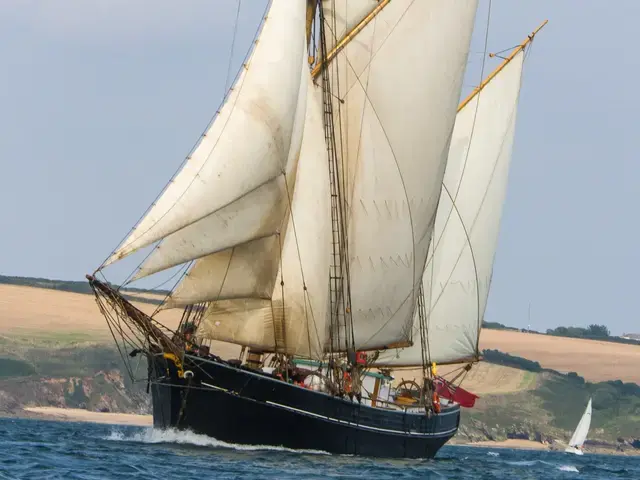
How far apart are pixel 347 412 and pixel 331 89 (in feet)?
36.5

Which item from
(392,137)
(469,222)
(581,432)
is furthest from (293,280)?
(581,432)

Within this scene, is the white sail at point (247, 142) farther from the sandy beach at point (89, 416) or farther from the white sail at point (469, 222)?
the sandy beach at point (89, 416)

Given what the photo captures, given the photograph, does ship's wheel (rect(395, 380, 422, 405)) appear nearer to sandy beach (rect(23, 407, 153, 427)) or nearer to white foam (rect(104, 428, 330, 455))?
white foam (rect(104, 428, 330, 455))

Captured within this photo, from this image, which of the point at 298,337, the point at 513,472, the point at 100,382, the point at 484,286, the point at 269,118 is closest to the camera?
the point at 269,118

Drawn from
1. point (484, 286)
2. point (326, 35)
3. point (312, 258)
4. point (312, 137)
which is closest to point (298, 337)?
point (312, 258)

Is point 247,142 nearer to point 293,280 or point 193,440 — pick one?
point 293,280

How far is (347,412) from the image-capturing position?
61000 millimetres

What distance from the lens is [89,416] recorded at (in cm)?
11031

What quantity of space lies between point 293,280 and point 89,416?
52.2m

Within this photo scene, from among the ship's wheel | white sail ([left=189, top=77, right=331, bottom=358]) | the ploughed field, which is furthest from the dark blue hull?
the ploughed field

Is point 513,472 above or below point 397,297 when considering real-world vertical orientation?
below

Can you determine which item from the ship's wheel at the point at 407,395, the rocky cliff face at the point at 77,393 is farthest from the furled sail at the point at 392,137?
the rocky cliff face at the point at 77,393

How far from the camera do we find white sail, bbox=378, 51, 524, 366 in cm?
7294

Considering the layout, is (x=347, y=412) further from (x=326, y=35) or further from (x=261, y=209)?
(x=326, y=35)
